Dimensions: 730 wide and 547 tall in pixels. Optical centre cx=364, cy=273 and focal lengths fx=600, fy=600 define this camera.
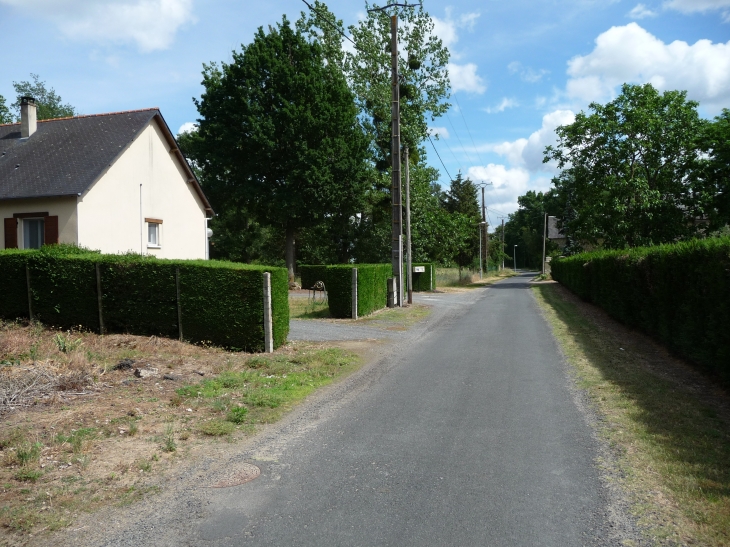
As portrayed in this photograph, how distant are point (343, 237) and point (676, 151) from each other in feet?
73.2

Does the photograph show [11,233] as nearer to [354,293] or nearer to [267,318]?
[354,293]

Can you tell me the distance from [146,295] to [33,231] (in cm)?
1168

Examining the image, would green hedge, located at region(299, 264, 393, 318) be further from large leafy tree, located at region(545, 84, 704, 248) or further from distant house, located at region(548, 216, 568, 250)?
distant house, located at region(548, 216, 568, 250)

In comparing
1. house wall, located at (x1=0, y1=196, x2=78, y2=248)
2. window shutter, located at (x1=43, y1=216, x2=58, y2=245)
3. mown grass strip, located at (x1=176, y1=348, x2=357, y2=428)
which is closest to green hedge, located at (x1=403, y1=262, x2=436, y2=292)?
house wall, located at (x1=0, y1=196, x2=78, y2=248)

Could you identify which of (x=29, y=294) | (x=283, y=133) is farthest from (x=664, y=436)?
(x=283, y=133)

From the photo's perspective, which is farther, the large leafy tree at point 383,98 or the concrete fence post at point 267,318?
the large leafy tree at point 383,98

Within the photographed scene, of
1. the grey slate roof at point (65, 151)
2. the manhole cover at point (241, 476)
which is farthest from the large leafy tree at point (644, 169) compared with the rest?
the manhole cover at point (241, 476)

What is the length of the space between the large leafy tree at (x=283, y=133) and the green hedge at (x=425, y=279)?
6255 mm

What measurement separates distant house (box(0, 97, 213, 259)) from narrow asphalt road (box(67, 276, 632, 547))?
1552cm

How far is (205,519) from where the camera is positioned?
4.45 m

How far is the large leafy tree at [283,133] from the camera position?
3378cm

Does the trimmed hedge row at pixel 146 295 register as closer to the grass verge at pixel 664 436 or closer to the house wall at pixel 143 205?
the grass verge at pixel 664 436

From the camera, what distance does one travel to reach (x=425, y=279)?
127 ft

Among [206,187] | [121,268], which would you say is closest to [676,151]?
[206,187]
